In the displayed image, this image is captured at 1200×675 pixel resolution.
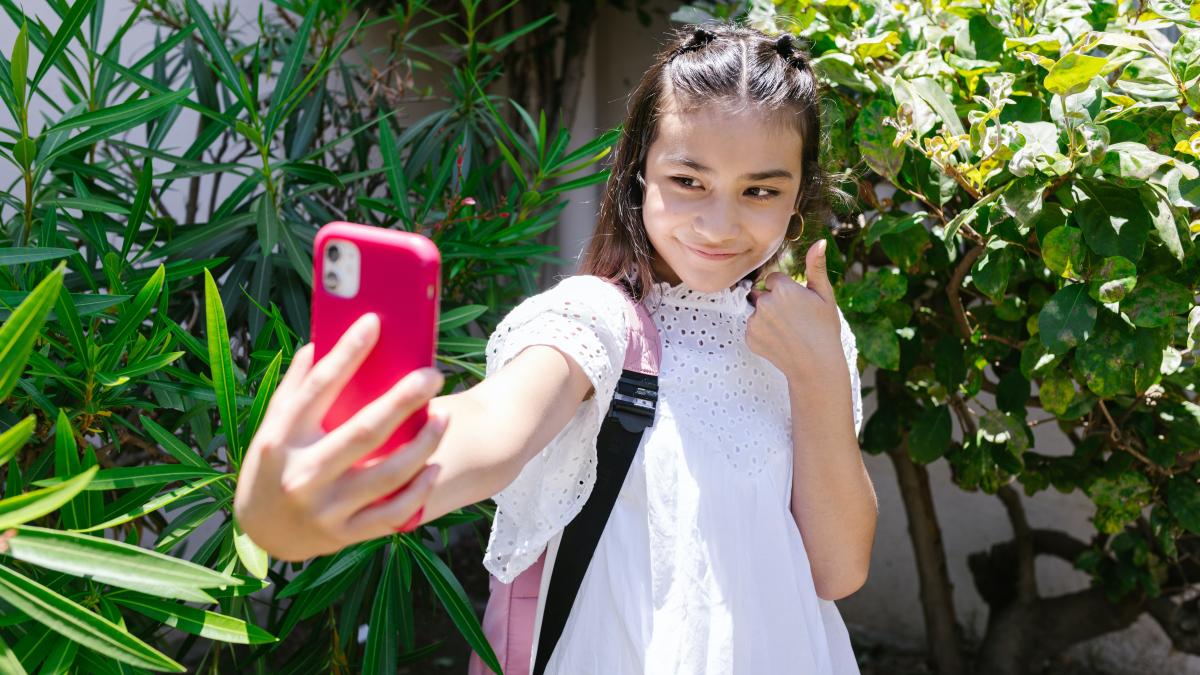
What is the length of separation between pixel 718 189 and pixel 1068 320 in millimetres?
619

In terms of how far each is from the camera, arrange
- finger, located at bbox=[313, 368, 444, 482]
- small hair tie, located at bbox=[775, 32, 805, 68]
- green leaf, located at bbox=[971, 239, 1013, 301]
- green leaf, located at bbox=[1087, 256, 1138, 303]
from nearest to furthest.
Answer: finger, located at bbox=[313, 368, 444, 482] → small hair tie, located at bbox=[775, 32, 805, 68] → green leaf, located at bbox=[1087, 256, 1138, 303] → green leaf, located at bbox=[971, 239, 1013, 301]

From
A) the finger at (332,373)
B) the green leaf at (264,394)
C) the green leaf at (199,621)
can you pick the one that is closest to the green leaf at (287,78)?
the green leaf at (264,394)

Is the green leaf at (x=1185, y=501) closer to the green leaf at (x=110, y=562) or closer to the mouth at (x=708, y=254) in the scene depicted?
the mouth at (x=708, y=254)

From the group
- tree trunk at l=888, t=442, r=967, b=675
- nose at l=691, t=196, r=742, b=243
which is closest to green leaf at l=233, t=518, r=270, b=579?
nose at l=691, t=196, r=742, b=243

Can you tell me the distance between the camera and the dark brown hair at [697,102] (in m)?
1.20

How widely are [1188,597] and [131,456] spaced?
2335mm

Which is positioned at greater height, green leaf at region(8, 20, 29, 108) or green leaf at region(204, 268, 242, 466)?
green leaf at region(8, 20, 29, 108)

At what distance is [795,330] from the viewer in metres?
1.21

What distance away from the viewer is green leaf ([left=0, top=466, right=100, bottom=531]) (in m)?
0.95

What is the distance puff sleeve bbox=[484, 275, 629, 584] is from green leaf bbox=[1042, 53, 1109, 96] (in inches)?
25.6

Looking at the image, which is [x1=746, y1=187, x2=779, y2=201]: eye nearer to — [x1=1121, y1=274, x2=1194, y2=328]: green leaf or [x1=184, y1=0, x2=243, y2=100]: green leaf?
[x1=1121, y1=274, x2=1194, y2=328]: green leaf

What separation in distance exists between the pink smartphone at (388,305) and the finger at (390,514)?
35 mm

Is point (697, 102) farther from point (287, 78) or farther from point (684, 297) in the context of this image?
point (287, 78)

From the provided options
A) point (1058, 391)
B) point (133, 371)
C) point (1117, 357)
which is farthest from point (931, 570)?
point (133, 371)
